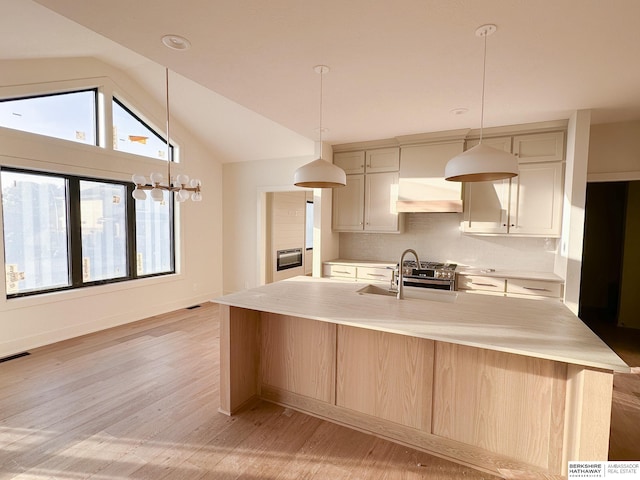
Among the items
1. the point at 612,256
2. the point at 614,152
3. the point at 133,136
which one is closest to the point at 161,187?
the point at 133,136

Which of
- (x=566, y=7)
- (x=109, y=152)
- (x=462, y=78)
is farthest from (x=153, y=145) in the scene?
(x=566, y=7)

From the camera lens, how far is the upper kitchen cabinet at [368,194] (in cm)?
436

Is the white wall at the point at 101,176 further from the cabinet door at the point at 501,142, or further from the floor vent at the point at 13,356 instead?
the cabinet door at the point at 501,142

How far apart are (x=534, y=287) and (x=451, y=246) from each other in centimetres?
111

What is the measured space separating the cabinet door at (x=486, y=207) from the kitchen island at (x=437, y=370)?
1715 millimetres

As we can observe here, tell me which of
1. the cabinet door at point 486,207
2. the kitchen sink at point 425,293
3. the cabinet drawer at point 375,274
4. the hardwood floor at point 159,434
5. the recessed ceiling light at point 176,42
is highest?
the recessed ceiling light at point 176,42

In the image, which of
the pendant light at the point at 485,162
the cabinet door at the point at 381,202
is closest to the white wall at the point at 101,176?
the cabinet door at the point at 381,202

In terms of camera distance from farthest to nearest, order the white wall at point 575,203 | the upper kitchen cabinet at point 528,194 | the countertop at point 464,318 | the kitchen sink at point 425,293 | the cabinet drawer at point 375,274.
Answer: the cabinet drawer at point 375,274 → the upper kitchen cabinet at point 528,194 → the white wall at point 575,203 → the kitchen sink at point 425,293 → the countertop at point 464,318

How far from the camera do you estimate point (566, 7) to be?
5.48 ft

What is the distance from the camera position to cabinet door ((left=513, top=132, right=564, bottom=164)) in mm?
3506

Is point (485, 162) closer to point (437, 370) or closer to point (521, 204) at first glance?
point (437, 370)

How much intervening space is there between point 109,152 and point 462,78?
Result: 4.19m

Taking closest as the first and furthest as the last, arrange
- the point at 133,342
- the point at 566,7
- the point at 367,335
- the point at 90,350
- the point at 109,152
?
the point at 566,7, the point at 367,335, the point at 90,350, the point at 133,342, the point at 109,152

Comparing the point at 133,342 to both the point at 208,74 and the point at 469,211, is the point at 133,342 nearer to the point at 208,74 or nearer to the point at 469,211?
the point at 208,74
